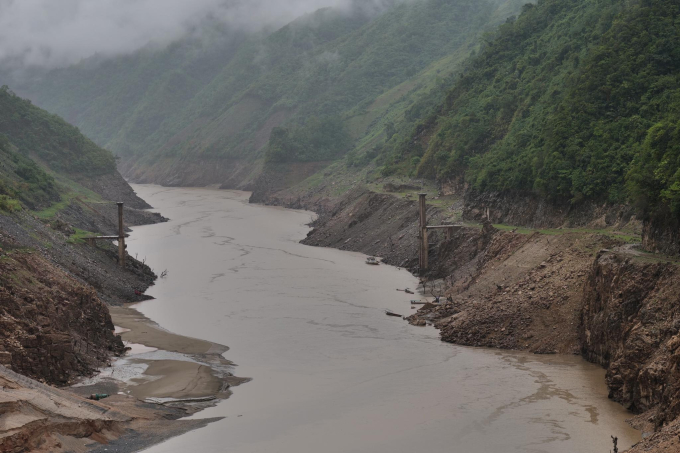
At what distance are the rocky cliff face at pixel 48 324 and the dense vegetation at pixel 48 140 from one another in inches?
3708

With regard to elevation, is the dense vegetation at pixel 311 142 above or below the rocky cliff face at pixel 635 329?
above

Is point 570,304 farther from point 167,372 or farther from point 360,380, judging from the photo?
point 167,372

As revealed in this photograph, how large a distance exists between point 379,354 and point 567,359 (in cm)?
914

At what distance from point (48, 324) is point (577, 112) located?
45.7 metres

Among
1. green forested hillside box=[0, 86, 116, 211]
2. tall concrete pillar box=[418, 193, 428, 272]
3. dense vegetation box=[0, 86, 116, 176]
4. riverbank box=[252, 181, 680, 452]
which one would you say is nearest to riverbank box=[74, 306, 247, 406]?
riverbank box=[252, 181, 680, 452]

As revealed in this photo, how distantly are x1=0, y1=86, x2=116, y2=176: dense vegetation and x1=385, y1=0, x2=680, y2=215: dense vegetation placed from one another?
5975 centimetres

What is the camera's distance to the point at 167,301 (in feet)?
182

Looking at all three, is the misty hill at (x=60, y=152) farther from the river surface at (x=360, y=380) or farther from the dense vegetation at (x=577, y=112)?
the river surface at (x=360, y=380)

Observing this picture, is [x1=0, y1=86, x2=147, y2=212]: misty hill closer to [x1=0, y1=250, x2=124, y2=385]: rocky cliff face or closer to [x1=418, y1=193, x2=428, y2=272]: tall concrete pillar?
[x1=418, y1=193, x2=428, y2=272]: tall concrete pillar

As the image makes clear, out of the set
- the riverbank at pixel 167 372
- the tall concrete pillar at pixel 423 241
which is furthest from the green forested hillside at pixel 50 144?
the riverbank at pixel 167 372

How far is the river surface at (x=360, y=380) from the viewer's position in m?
27.9

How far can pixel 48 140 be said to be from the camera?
13438 cm

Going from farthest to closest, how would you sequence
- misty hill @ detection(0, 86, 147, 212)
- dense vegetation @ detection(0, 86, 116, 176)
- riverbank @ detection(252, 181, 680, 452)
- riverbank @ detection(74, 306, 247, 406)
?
dense vegetation @ detection(0, 86, 116, 176) < misty hill @ detection(0, 86, 147, 212) < riverbank @ detection(74, 306, 247, 406) < riverbank @ detection(252, 181, 680, 452)

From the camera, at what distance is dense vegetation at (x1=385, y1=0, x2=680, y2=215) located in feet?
172
